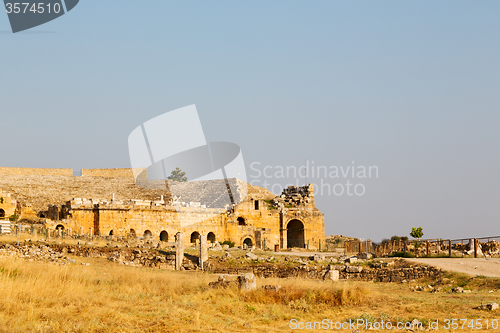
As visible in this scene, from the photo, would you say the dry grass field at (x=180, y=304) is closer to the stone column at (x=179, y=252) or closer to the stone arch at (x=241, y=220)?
the stone column at (x=179, y=252)

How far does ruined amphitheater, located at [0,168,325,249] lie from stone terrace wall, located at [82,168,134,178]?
7.07 feet

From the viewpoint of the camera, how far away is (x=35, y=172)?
51250mm

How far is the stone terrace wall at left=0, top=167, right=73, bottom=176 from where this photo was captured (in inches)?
1973

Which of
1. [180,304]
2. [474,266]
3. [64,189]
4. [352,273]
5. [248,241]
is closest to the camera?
[180,304]

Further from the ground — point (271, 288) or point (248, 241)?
point (271, 288)

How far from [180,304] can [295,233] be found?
3218 centimetres

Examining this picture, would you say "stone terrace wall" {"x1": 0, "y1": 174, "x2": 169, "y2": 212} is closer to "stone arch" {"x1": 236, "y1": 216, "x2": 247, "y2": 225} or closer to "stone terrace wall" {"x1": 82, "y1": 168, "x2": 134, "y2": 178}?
"stone terrace wall" {"x1": 82, "y1": 168, "x2": 134, "y2": 178}

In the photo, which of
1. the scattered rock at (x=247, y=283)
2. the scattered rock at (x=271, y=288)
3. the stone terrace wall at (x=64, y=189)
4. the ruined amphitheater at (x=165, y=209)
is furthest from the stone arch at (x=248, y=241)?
the scattered rock at (x=271, y=288)

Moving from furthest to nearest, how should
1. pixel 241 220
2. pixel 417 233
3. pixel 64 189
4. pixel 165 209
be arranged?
pixel 64 189
pixel 241 220
pixel 165 209
pixel 417 233

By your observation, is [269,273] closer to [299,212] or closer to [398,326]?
[398,326]

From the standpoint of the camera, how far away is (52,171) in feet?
171

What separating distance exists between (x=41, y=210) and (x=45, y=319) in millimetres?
32061

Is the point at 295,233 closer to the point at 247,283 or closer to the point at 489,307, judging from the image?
the point at 247,283

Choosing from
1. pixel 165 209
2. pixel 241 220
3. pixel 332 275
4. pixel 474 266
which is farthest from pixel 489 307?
pixel 241 220
